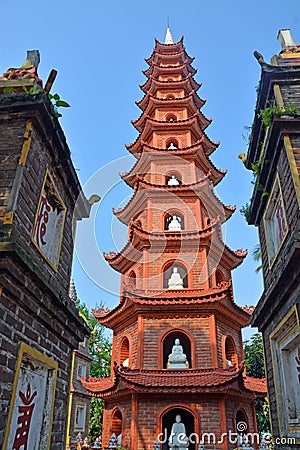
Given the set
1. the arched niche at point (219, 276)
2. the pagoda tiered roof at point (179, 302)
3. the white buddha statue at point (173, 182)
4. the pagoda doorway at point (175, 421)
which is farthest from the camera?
→ the white buddha statue at point (173, 182)

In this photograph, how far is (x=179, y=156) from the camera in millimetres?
18516

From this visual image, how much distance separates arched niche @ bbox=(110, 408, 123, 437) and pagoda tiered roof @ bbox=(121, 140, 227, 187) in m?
9.76

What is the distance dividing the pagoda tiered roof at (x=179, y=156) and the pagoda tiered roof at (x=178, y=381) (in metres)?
8.70

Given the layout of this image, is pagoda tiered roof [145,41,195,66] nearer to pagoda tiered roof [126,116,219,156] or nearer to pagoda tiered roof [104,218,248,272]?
pagoda tiered roof [126,116,219,156]

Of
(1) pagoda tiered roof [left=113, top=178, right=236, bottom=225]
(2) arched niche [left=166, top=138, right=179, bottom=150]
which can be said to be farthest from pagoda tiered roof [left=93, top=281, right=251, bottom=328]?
(2) arched niche [left=166, top=138, right=179, bottom=150]

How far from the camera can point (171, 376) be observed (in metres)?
13.0

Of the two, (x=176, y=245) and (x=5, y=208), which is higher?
(x=176, y=245)

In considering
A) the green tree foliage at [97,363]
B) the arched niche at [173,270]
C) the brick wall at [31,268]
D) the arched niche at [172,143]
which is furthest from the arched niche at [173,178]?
the green tree foliage at [97,363]

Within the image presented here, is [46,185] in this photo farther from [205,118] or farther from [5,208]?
[205,118]

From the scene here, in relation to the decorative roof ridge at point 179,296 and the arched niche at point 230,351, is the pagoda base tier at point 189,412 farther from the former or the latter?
the decorative roof ridge at point 179,296

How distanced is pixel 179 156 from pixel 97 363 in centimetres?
2100

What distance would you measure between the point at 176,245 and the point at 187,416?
6.44 meters

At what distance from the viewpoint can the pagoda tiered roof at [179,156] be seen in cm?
1834

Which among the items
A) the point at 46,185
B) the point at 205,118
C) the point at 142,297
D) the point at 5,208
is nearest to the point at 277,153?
the point at 46,185
